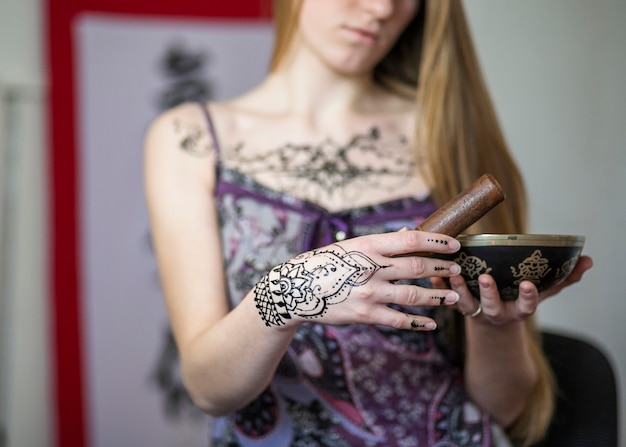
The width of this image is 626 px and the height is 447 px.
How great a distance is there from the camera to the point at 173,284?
1188 mm

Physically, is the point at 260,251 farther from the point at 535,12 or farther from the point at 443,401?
the point at 535,12

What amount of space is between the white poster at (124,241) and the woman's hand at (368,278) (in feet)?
5.36

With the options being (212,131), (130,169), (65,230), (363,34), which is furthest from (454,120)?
(65,230)

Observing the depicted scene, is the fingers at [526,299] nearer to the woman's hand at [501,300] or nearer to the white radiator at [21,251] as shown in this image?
the woman's hand at [501,300]

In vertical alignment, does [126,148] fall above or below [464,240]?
above

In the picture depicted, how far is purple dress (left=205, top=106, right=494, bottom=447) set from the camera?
3.77 ft

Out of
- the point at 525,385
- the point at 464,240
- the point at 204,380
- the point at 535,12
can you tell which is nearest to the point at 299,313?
the point at 464,240

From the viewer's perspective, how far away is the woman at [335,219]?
1.14 m

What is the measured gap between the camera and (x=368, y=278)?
2.53ft

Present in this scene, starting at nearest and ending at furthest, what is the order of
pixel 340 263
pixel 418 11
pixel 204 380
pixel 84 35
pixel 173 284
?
pixel 340 263, pixel 204 380, pixel 173 284, pixel 418 11, pixel 84 35

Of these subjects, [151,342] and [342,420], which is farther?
[151,342]

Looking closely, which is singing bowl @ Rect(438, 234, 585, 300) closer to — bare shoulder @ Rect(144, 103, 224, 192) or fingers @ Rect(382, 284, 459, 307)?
fingers @ Rect(382, 284, 459, 307)

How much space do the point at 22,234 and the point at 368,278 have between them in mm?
1852

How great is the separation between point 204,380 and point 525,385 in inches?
20.3
